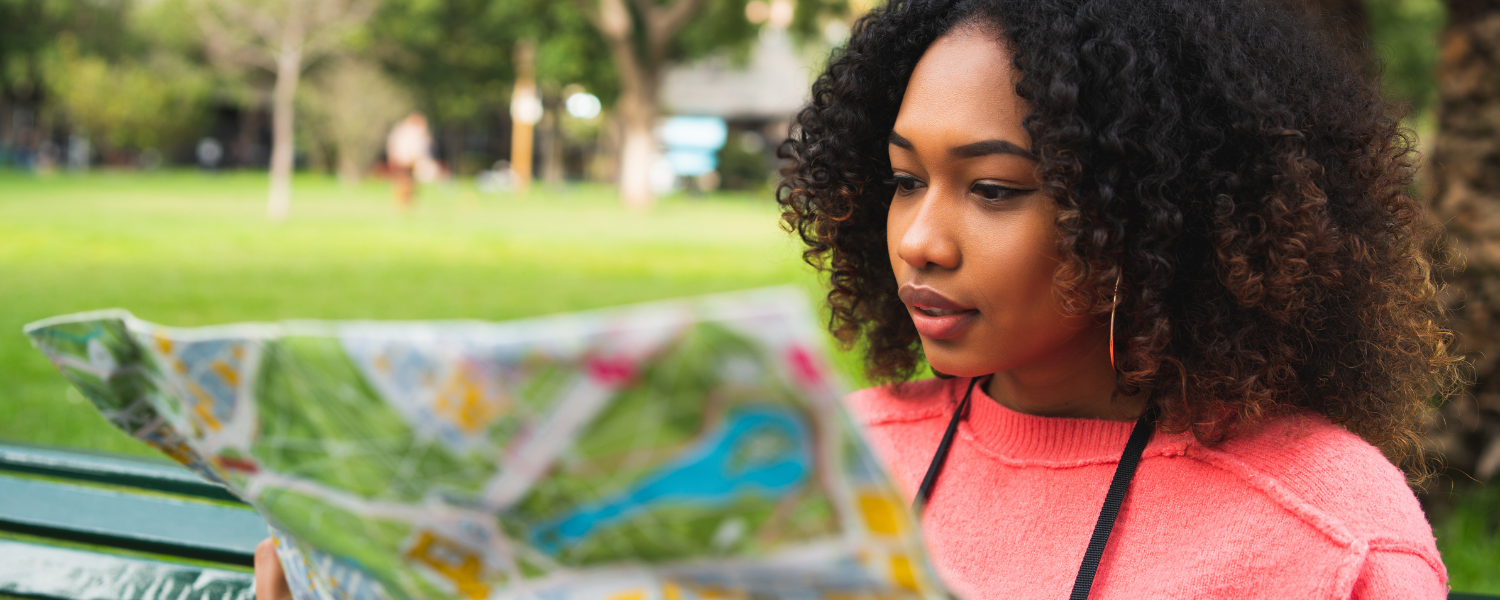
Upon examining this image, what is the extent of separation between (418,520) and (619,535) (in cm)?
17

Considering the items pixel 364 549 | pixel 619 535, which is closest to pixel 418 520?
pixel 364 549

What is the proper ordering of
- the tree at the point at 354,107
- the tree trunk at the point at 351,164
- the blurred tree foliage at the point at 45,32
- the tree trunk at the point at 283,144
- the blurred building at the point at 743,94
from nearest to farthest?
the tree trunk at the point at 283,144, the tree trunk at the point at 351,164, the tree at the point at 354,107, the blurred tree foliage at the point at 45,32, the blurred building at the point at 743,94

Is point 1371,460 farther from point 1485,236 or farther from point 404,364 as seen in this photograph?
point 1485,236

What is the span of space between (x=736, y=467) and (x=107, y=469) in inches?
84.4

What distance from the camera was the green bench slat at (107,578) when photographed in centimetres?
217

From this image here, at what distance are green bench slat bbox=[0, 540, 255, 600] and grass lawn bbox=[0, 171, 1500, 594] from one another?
143 centimetres

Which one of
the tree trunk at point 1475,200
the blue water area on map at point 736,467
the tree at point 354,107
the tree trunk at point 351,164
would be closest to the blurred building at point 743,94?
the tree at point 354,107

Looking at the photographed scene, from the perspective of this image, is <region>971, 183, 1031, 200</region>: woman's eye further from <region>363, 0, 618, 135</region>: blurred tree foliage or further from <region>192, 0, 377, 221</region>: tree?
<region>363, 0, 618, 135</region>: blurred tree foliage

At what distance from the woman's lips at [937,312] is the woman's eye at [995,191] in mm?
136

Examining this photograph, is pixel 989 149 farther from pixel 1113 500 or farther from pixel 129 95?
pixel 129 95

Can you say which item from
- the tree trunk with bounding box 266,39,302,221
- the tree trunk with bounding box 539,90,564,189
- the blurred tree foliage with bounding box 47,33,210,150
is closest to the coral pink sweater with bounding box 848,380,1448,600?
the tree trunk with bounding box 266,39,302,221

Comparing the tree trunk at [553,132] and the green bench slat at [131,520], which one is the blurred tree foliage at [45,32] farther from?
the green bench slat at [131,520]

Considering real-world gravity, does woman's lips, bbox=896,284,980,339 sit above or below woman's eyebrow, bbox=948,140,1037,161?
below

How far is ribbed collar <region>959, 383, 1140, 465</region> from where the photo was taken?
161 centimetres
